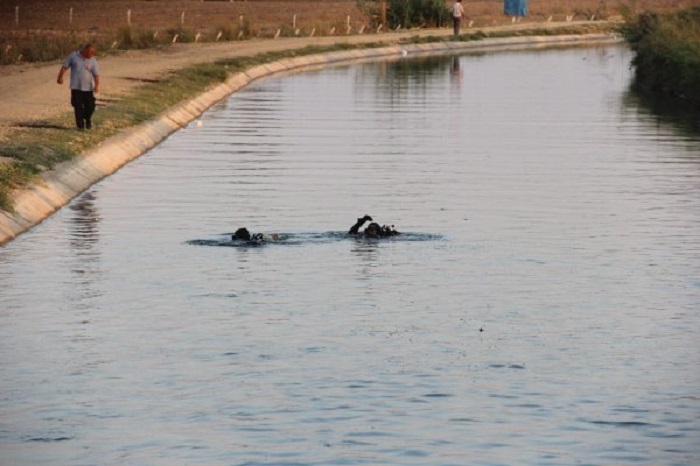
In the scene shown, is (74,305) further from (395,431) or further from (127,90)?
(127,90)

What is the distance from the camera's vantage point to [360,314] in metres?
17.8

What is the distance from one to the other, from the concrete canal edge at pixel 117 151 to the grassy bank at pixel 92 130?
17cm

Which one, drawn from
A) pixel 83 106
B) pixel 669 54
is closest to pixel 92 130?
pixel 83 106

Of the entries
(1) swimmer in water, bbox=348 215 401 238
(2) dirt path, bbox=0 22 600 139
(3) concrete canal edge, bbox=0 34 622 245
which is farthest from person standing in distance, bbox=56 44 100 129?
(1) swimmer in water, bbox=348 215 401 238

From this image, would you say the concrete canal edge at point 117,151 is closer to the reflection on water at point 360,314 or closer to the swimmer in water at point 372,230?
the reflection on water at point 360,314

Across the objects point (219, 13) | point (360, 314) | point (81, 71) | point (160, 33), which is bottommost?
point (219, 13)

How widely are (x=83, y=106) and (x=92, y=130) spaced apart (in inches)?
20.9

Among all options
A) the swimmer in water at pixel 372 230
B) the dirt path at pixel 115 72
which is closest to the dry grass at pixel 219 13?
the dirt path at pixel 115 72

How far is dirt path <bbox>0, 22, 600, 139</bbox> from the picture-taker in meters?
39.0

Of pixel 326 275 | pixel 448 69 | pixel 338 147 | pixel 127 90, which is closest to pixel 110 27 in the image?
pixel 448 69

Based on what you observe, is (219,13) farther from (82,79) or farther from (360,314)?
(360,314)

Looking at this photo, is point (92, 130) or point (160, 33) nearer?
point (92, 130)

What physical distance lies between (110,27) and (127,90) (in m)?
47.2

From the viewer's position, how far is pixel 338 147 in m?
35.7
